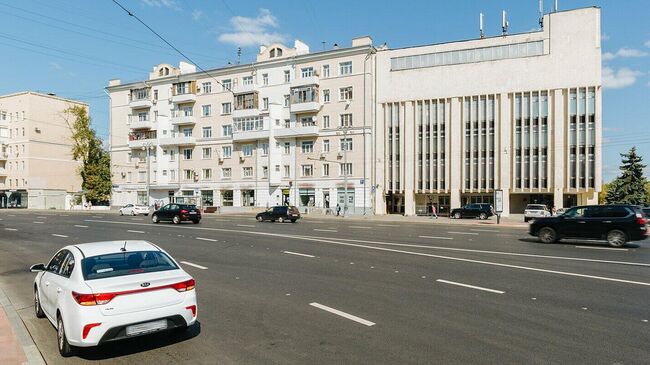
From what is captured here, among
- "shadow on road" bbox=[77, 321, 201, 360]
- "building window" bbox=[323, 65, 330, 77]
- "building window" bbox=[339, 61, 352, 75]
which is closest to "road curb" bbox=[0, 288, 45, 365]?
"shadow on road" bbox=[77, 321, 201, 360]

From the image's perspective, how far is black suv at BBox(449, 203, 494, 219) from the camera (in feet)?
140

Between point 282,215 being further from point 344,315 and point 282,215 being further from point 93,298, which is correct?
point 93,298

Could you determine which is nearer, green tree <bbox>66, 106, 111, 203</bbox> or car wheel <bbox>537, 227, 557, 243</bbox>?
car wheel <bbox>537, 227, 557, 243</bbox>

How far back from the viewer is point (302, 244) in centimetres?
1758

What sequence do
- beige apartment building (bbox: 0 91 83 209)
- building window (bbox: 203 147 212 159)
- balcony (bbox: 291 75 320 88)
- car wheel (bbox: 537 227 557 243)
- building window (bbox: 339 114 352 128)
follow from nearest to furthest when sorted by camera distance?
car wheel (bbox: 537 227 557 243), building window (bbox: 339 114 352 128), balcony (bbox: 291 75 320 88), building window (bbox: 203 147 212 159), beige apartment building (bbox: 0 91 83 209)

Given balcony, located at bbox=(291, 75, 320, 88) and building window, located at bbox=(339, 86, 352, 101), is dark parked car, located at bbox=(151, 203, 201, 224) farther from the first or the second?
building window, located at bbox=(339, 86, 352, 101)

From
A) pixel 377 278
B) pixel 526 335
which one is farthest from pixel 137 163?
pixel 526 335

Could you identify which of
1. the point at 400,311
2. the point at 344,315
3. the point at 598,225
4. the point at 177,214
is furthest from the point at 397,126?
the point at 344,315

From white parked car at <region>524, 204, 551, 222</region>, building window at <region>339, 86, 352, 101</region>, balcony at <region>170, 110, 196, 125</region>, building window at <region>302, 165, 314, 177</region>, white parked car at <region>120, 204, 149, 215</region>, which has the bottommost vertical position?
white parked car at <region>120, 204, 149, 215</region>

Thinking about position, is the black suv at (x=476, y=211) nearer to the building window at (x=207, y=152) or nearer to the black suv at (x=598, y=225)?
the black suv at (x=598, y=225)

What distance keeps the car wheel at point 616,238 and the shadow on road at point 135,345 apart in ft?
54.7

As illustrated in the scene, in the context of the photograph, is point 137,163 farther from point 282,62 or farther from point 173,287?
point 173,287

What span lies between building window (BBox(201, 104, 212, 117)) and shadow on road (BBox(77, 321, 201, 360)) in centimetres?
5842

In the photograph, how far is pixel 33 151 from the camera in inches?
2972
